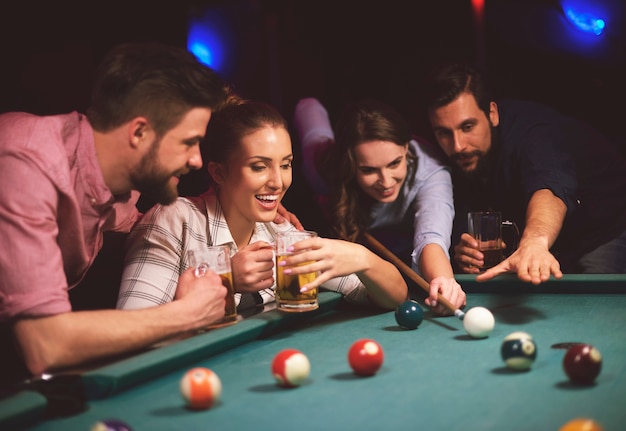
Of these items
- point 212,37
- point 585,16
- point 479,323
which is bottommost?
point 479,323


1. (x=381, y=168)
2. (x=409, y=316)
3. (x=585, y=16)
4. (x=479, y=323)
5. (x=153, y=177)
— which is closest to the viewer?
(x=479, y=323)

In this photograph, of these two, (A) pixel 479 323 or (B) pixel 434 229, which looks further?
(B) pixel 434 229

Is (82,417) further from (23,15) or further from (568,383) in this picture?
(23,15)

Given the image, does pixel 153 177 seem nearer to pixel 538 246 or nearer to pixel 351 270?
pixel 351 270

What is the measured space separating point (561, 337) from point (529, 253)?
0.56 m

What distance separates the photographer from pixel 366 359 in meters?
1.80

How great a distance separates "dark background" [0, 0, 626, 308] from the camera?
161 inches

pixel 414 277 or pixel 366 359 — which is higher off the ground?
pixel 414 277

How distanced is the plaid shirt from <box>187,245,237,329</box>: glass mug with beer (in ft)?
0.77

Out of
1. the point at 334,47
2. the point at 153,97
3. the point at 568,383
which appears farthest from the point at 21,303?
the point at 334,47

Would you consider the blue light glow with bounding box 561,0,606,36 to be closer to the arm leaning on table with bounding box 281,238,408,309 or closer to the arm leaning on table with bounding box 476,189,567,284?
the arm leaning on table with bounding box 476,189,567,284

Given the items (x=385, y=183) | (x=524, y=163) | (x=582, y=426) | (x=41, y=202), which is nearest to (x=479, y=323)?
(x=582, y=426)

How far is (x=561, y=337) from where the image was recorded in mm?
2135

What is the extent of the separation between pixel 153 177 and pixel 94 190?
198mm
